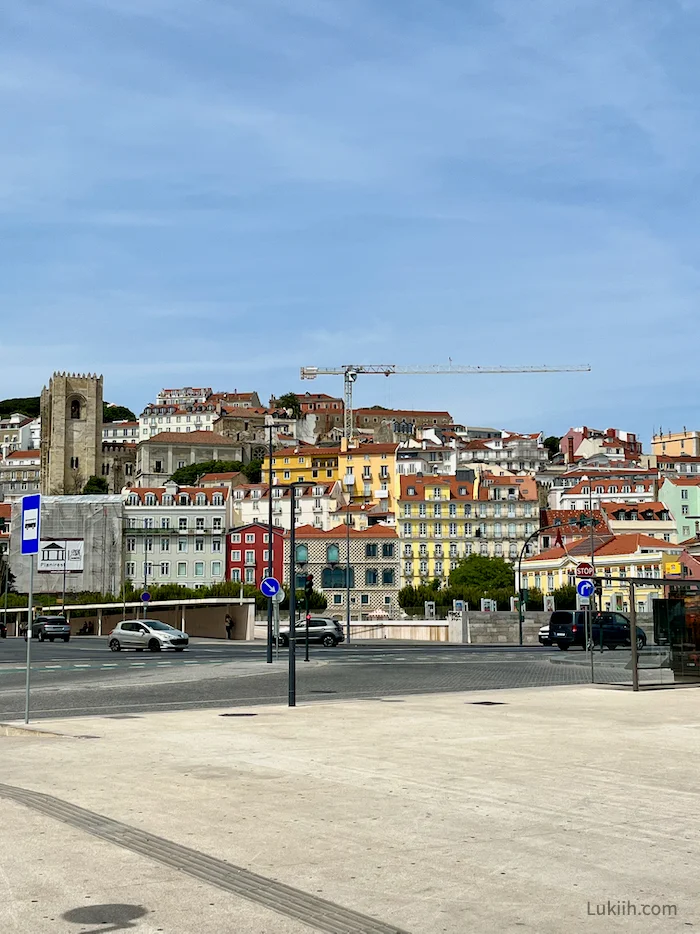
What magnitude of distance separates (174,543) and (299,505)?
2490cm

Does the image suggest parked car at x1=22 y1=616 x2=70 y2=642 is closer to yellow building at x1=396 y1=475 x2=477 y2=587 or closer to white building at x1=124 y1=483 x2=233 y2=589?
white building at x1=124 y1=483 x2=233 y2=589

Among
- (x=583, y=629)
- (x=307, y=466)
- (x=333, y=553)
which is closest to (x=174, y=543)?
(x=333, y=553)

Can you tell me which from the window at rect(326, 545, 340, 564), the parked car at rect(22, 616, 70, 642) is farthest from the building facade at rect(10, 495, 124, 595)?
the parked car at rect(22, 616, 70, 642)

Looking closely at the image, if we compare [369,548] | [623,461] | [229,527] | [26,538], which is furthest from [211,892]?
[623,461]

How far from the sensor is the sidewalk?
21.6 ft

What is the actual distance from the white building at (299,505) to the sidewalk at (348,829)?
140669 mm

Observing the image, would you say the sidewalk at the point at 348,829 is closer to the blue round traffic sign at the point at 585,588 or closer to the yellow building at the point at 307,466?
the blue round traffic sign at the point at 585,588

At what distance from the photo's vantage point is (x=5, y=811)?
9.57 metres

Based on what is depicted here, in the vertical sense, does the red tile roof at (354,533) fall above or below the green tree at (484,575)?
above

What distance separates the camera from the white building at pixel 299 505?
15762 cm

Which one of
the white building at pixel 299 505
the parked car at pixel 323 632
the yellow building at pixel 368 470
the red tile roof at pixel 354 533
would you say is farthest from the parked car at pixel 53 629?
the yellow building at pixel 368 470

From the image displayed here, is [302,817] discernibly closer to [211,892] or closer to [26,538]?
[211,892]

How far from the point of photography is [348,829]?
29.1 feet
